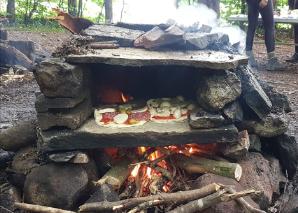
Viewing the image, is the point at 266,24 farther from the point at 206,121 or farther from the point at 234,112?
the point at 206,121

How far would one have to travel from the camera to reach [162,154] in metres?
3.74

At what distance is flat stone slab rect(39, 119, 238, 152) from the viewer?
11.1 ft

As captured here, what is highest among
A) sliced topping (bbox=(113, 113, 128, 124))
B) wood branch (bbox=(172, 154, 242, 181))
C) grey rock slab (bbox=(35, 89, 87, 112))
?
grey rock slab (bbox=(35, 89, 87, 112))

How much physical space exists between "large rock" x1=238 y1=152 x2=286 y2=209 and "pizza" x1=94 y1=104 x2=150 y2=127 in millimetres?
1012

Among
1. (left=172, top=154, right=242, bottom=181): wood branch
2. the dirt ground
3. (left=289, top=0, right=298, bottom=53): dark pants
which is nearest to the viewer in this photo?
(left=172, top=154, right=242, bottom=181): wood branch

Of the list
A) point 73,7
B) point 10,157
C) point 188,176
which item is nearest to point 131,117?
point 188,176

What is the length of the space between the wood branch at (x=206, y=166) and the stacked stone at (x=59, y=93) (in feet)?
3.28

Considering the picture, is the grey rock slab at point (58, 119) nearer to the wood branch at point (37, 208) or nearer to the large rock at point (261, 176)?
the wood branch at point (37, 208)

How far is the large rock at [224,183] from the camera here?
10.2 ft

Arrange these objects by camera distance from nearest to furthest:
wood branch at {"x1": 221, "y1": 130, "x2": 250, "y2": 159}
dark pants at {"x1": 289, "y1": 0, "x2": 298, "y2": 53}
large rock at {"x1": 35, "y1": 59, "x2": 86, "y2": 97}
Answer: large rock at {"x1": 35, "y1": 59, "x2": 86, "y2": 97}
wood branch at {"x1": 221, "y1": 130, "x2": 250, "y2": 159}
dark pants at {"x1": 289, "y1": 0, "x2": 298, "y2": 53}

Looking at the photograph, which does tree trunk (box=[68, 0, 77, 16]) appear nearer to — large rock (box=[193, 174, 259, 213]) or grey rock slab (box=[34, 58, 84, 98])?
grey rock slab (box=[34, 58, 84, 98])

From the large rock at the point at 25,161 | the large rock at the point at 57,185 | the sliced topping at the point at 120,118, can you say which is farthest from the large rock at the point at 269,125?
the large rock at the point at 25,161

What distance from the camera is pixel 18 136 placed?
12.7ft

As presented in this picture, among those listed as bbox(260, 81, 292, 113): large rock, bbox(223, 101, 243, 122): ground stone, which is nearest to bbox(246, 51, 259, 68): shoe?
bbox(260, 81, 292, 113): large rock
